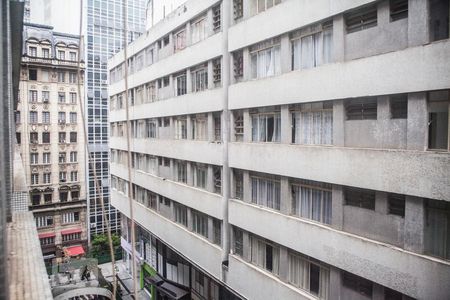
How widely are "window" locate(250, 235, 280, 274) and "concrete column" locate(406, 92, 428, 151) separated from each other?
650 cm

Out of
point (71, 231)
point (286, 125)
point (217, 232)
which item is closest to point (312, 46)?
point (286, 125)

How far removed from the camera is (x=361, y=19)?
9656 mm

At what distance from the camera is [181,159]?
764 inches

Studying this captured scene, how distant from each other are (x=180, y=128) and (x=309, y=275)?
1136 cm

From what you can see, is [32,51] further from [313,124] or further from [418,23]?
[418,23]

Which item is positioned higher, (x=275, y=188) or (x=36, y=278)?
(x=275, y=188)

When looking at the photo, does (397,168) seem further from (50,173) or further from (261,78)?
(50,173)

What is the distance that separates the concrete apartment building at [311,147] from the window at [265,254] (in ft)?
0.22

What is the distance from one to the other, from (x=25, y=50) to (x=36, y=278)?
36.8 metres

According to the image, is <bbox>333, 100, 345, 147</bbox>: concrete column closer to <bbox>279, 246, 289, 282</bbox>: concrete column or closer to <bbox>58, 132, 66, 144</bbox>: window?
<bbox>279, 246, 289, 282</bbox>: concrete column

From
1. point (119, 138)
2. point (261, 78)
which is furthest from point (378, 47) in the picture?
point (119, 138)

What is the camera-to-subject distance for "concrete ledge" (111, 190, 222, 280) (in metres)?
16.4

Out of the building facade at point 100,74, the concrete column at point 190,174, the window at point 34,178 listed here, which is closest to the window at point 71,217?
the building facade at point 100,74

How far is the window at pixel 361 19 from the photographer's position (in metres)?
9.36
